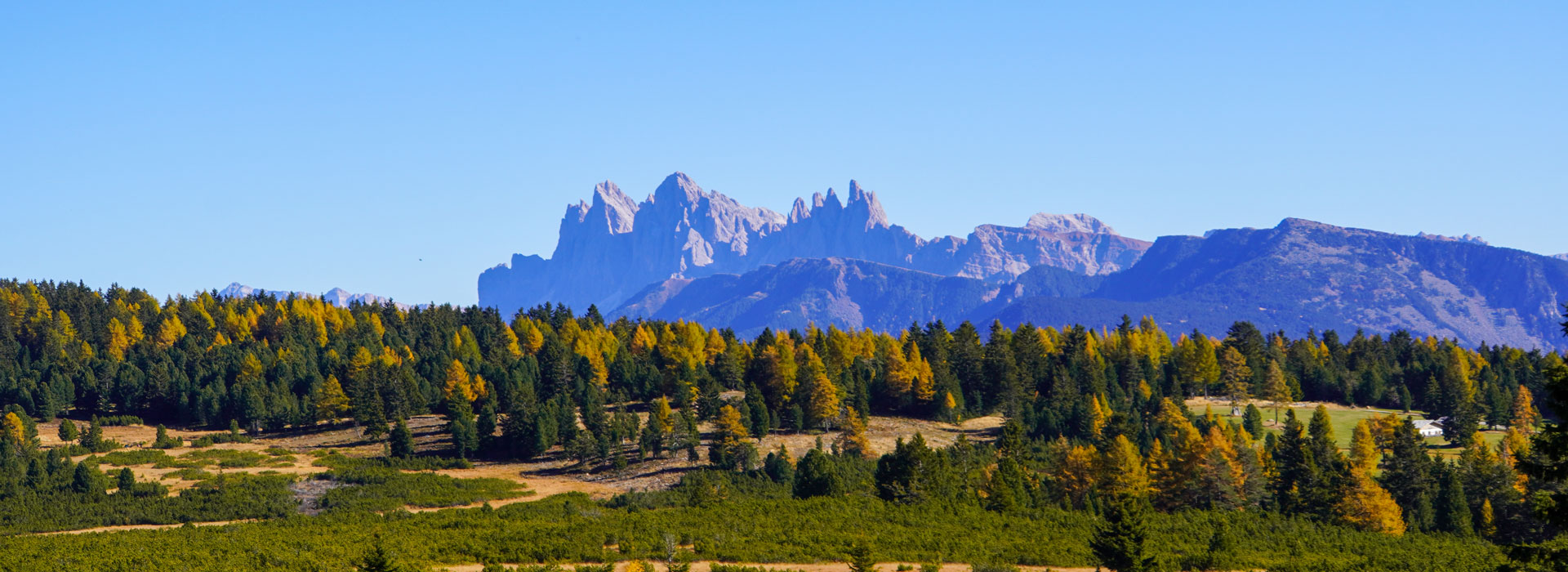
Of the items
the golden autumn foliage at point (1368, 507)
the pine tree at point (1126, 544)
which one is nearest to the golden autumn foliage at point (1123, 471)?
the golden autumn foliage at point (1368, 507)

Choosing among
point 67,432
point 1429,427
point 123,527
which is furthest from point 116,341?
point 1429,427

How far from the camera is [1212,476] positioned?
93625 mm

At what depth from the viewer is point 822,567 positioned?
210 feet

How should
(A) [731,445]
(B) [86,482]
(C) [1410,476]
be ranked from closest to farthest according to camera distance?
1. (C) [1410,476]
2. (B) [86,482]
3. (A) [731,445]

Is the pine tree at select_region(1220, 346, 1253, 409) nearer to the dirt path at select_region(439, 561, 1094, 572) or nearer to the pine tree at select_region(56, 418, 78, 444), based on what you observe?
the dirt path at select_region(439, 561, 1094, 572)

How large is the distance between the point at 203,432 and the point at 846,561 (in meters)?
103

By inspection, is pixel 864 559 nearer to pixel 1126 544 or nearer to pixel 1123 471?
pixel 1126 544

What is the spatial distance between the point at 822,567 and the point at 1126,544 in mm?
15501

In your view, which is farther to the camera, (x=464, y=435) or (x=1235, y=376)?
(x=1235, y=376)

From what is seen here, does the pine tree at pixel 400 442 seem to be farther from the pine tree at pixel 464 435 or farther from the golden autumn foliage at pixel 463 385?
the golden autumn foliage at pixel 463 385

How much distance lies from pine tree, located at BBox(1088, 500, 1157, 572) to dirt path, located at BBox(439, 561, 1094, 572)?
4191 millimetres

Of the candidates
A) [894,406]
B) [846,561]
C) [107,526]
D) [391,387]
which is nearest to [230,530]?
[107,526]

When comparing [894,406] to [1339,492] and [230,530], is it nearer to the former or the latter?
[1339,492]

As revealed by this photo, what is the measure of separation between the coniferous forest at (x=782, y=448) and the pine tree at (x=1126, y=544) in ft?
0.63
